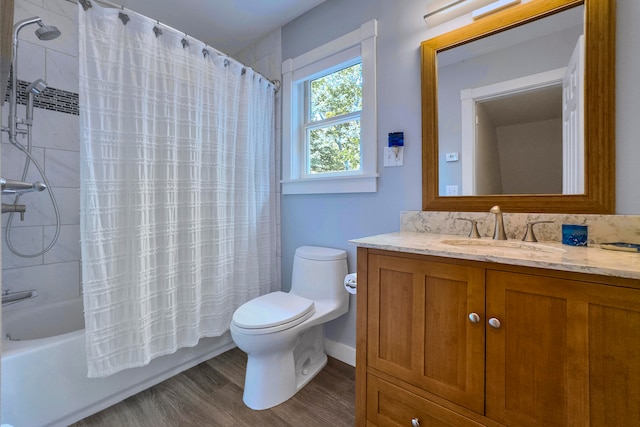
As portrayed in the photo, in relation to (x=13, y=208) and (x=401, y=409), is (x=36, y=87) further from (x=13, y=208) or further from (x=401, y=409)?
(x=401, y=409)

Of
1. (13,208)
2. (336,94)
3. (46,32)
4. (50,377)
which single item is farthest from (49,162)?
(336,94)

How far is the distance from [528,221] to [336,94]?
4.79ft

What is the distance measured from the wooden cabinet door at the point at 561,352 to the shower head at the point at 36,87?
97.3 inches

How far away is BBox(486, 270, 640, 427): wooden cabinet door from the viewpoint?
772 millimetres

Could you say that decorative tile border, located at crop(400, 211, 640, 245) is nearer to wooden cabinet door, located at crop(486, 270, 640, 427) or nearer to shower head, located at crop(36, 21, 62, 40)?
wooden cabinet door, located at crop(486, 270, 640, 427)

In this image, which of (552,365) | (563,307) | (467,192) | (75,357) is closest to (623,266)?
(563,307)

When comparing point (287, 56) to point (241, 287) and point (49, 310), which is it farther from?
point (49, 310)

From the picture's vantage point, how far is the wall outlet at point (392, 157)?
1.67 meters

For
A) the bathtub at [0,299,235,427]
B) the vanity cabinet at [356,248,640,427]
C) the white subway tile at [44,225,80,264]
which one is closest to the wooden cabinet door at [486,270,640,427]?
the vanity cabinet at [356,248,640,427]

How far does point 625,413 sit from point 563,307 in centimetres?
29

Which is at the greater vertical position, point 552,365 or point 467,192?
point 467,192

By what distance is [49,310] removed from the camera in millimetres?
1771

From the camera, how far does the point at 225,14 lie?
6.96 ft

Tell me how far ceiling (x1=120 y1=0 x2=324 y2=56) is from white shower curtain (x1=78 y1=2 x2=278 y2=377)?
1.54 ft
